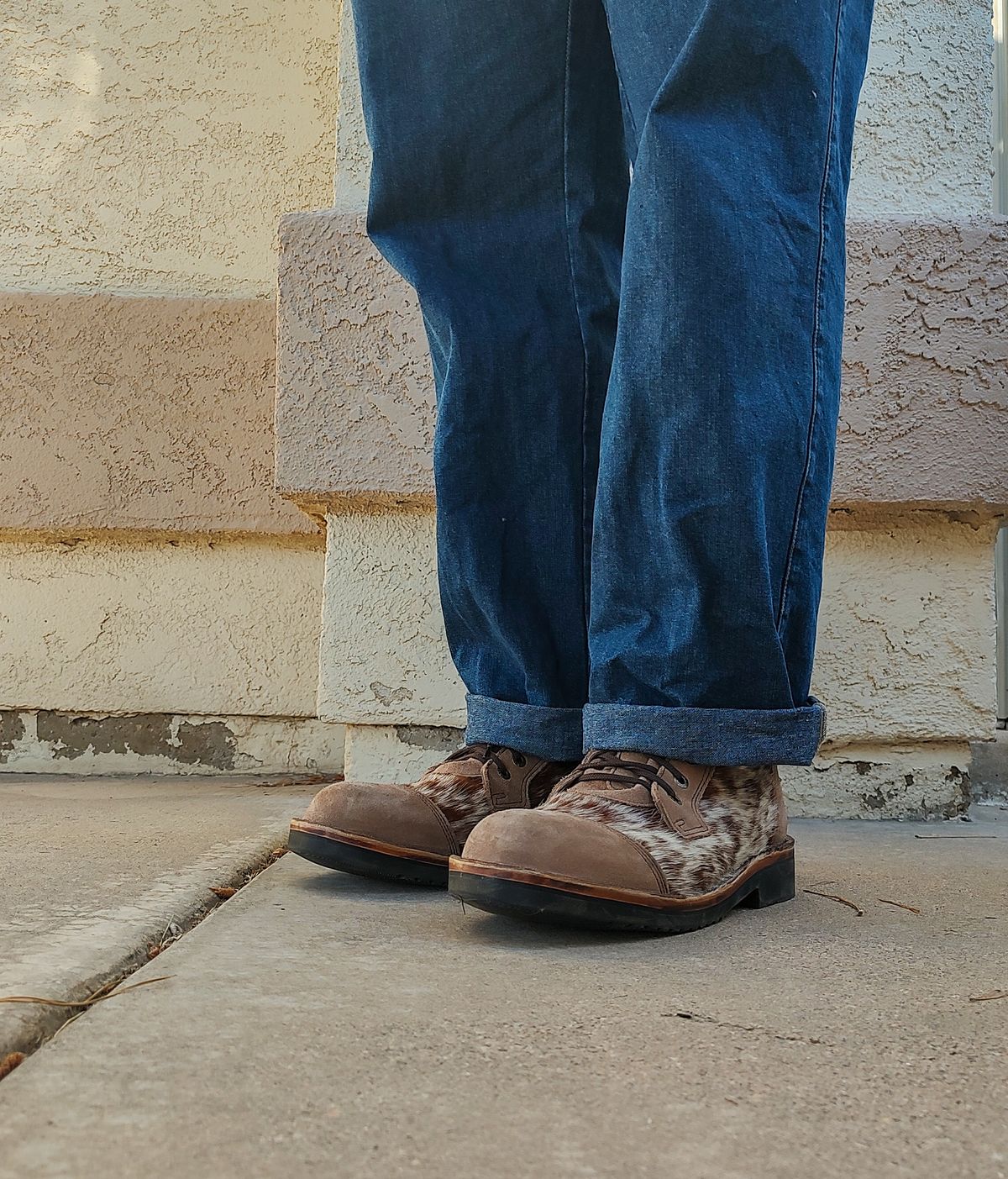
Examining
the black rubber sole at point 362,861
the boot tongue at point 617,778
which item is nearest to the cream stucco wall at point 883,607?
the black rubber sole at point 362,861

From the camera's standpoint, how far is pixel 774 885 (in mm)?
979

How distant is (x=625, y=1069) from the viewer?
530mm

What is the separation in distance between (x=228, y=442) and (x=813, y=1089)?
1.62 m

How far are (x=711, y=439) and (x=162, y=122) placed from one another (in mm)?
1631

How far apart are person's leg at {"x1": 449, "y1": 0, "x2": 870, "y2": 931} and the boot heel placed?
0.03 metres

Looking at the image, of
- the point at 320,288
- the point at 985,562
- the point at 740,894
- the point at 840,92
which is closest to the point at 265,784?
the point at 320,288

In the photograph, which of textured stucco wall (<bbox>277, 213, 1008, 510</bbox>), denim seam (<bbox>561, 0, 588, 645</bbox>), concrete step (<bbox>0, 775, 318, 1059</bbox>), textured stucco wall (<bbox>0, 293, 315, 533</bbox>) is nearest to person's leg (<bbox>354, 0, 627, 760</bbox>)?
denim seam (<bbox>561, 0, 588, 645</bbox>)

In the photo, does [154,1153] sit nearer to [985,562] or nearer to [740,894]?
[740,894]

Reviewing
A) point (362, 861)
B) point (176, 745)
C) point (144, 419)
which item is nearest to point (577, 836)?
point (362, 861)

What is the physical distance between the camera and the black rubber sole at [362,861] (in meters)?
0.97

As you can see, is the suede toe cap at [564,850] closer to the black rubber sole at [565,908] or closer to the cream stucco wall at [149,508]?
the black rubber sole at [565,908]

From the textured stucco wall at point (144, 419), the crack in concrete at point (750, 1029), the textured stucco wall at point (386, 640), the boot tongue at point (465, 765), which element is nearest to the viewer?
the crack in concrete at point (750, 1029)

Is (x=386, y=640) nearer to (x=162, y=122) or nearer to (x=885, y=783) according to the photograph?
(x=885, y=783)

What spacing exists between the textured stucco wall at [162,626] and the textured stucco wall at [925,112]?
3.65 feet
